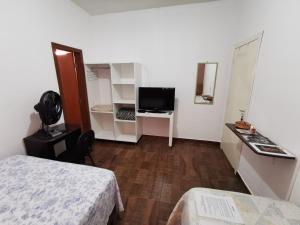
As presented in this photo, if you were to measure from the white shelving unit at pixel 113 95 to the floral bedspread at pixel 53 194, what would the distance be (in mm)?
1814

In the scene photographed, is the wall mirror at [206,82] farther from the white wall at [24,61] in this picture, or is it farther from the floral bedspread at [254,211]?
the white wall at [24,61]

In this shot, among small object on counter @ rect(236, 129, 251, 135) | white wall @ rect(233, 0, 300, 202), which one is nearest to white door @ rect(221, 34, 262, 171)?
white wall @ rect(233, 0, 300, 202)

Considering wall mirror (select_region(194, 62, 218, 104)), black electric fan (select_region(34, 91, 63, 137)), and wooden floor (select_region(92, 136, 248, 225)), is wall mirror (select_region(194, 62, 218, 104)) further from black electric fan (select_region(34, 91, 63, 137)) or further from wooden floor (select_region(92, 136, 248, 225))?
black electric fan (select_region(34, 91, 63, 137))

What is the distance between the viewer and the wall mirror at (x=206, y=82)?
2.87 metres

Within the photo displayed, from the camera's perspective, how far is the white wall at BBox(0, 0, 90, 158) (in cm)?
162

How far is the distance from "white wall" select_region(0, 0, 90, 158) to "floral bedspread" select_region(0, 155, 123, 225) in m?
0.48

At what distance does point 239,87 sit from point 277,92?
0.89 metres

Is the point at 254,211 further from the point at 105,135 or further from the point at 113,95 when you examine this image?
the point at 105,135

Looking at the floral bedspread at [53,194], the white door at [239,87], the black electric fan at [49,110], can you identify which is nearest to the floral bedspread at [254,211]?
the floral bedspread at [53,194]

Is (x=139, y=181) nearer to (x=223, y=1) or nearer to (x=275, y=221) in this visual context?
(x=275, y=221)

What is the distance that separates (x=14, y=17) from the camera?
1683 millimetres

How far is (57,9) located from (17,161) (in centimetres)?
232

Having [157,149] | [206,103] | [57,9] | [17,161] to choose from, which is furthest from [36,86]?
[206,103]

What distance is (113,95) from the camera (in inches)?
120
